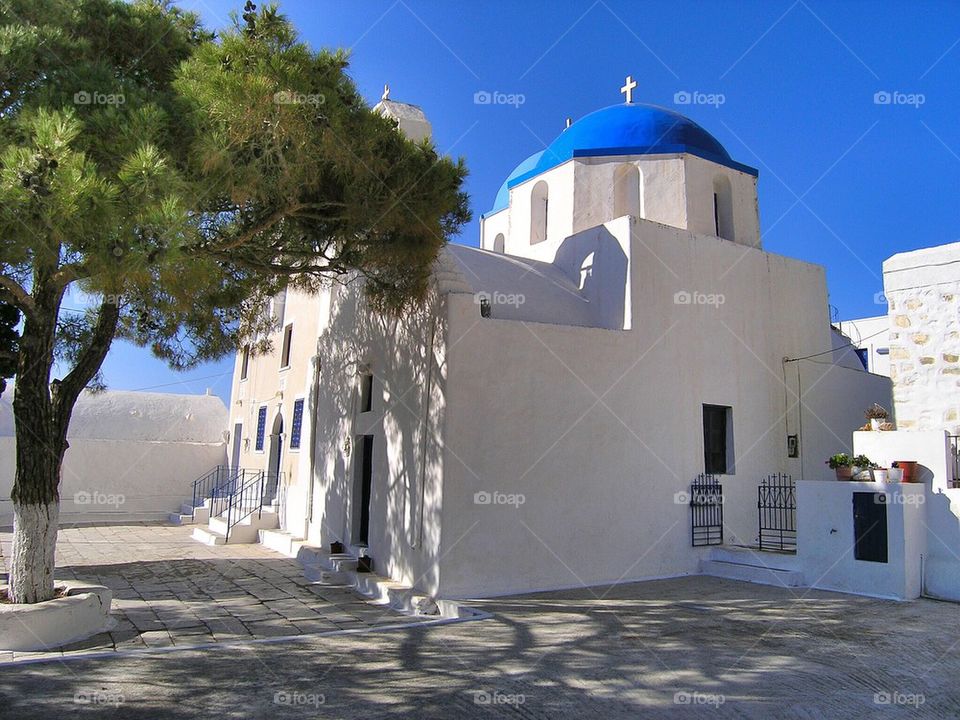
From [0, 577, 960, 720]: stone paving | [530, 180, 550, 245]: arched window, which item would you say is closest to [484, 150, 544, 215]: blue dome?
[530, 180, 550, 245]: arched window

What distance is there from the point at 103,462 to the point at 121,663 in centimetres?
1514

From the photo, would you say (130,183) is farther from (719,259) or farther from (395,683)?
(719,259)

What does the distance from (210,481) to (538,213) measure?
40.7ft

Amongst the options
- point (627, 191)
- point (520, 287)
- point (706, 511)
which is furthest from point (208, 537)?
point (627, 191)

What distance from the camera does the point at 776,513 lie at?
37.9ft

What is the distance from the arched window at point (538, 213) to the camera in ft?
46.0

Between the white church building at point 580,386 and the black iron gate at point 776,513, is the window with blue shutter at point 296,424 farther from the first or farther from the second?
the black iron gate at point 776,513

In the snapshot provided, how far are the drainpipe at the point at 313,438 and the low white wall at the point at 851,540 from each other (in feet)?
26.9

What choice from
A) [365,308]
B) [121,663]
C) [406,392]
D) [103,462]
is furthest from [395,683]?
[103,462]

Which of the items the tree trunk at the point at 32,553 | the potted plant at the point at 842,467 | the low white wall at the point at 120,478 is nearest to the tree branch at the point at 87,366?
the tree trunk at the point at 32,553

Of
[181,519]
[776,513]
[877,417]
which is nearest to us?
[877,417]

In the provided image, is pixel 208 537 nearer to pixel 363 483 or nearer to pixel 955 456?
pixel 363 483

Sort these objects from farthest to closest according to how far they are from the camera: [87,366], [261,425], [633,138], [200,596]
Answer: [261,425], [633,138], [200,596], [87,366]

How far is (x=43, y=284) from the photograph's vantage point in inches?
282
